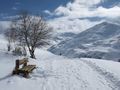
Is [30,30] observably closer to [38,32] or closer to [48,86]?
[38,32]

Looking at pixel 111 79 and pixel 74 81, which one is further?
pixel 111 79

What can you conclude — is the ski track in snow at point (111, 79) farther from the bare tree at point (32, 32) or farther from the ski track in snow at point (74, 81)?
the bare tree at point (32, 32)

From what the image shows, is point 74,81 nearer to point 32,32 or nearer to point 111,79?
point 111,79

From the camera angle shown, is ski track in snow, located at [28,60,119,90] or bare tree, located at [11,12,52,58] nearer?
ski track in snow, located at [28,60,119,90]

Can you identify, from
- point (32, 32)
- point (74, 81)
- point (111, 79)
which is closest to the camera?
point (74, 81)

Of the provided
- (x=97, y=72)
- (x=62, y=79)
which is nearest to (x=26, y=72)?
(x=62, y=79)

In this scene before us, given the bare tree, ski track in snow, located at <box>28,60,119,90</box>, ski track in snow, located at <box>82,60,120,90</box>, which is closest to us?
ski track in snow, located at <box>28,60,119,90</box>

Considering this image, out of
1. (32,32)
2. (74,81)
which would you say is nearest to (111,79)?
(74,81)

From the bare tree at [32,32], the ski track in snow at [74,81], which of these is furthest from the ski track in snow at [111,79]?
the bare tree at [32,32]

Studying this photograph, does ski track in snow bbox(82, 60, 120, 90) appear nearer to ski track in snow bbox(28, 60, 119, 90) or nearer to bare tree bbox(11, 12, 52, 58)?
ski track in snow bbox(28, 60, 119, 90)

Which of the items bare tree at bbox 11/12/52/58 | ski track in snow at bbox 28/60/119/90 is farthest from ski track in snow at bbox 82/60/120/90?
bare tree at bbox 11/12/52/58

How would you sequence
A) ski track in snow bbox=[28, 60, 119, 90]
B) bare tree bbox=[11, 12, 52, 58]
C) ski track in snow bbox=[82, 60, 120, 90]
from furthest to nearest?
bare tree bbox=[11, 12, 52, 58] < ski track in snow bbox=[82, 60, 120, 90] < ski track in snow bbox=[28, 60, 119, 90]

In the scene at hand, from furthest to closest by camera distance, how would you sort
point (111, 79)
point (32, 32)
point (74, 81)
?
point (32, 32) < point (111, 79) < point (74, 81)

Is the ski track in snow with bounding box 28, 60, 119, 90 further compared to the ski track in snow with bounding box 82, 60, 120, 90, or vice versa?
the ski track in snow with bounding box 82, 60, 120, 90
